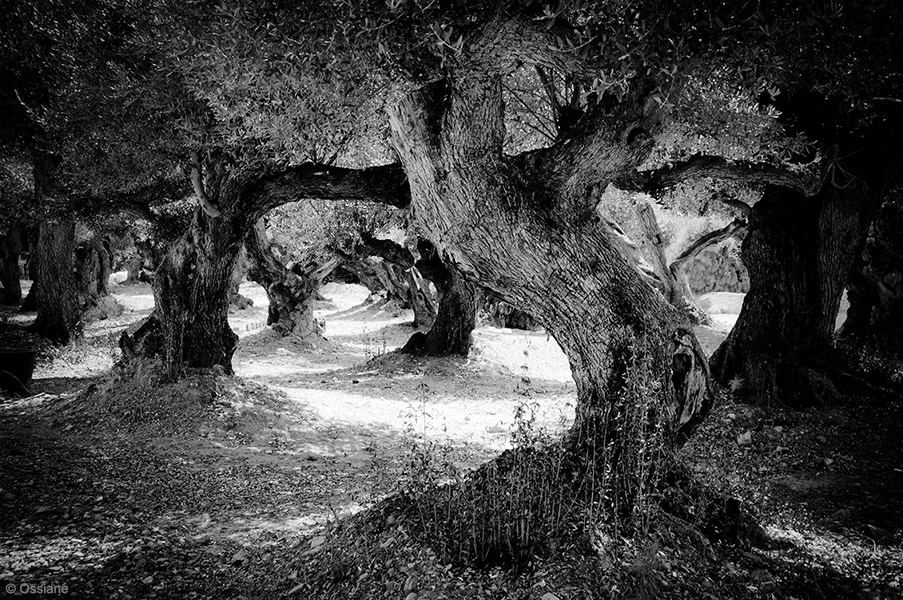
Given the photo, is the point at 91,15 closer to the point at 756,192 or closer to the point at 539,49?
the point at 539,49

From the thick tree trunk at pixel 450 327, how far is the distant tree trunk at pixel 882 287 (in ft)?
33.2

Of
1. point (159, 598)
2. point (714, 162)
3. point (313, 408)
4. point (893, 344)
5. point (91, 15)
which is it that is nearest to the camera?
point (159, 598)

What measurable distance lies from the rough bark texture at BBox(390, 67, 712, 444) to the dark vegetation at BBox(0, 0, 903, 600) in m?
0.03

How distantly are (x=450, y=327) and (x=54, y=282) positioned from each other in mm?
13322

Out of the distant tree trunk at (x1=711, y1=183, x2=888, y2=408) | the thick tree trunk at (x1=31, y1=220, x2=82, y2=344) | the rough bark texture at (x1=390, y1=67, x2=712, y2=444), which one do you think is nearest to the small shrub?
the rough bark texture at (x1=390, y1=67, x2=712, y2=444)

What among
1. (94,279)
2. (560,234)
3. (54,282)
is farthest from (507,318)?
(94,279)

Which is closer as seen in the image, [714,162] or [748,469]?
[748,469]

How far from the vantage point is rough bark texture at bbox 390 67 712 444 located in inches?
206

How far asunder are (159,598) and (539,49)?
17.9ft

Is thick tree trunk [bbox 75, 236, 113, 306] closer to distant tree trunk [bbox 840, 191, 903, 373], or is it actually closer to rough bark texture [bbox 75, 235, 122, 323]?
rough bark texture [bbox 75, 235, 122, 323]

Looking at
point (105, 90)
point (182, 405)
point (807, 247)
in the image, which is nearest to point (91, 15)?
point (105, 90)

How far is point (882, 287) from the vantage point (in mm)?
13992

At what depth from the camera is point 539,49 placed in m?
4.70

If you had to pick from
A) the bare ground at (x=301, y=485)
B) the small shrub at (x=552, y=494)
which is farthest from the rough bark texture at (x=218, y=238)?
the small shrub at (x=552, y=494)
